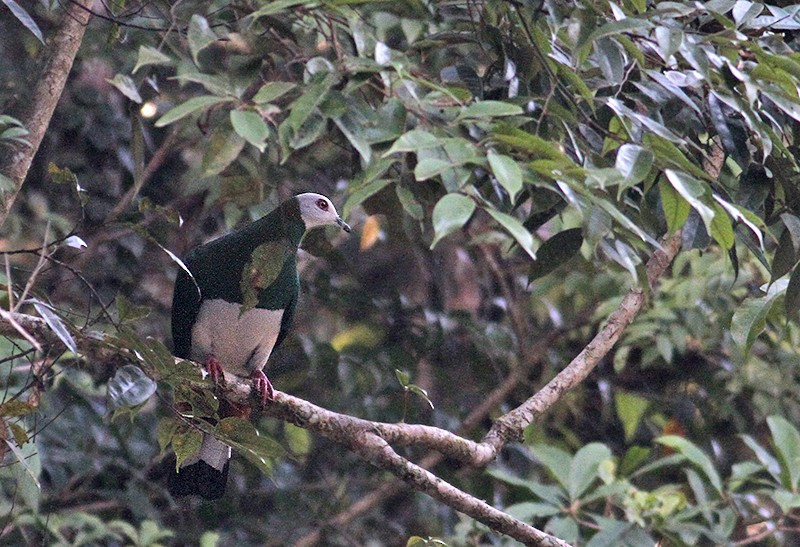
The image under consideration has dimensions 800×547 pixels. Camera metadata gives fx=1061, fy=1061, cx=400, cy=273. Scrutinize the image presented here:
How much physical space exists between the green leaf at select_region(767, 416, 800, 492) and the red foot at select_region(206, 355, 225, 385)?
206cm

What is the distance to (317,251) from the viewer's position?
3279mm

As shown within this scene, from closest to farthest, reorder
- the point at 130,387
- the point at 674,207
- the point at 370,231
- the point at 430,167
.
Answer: the point at 130,387 < the point at 430,167 < the point at 674,207 < the point at 370,231

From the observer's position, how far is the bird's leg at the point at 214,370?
8.68 feet

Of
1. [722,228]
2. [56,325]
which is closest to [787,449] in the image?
[722,228]

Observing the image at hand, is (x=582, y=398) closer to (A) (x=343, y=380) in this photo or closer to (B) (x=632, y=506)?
(B) (x=632, y=506)

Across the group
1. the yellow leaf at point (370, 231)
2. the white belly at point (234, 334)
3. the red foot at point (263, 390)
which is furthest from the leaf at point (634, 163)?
the yellow leaf at point (370, 231)

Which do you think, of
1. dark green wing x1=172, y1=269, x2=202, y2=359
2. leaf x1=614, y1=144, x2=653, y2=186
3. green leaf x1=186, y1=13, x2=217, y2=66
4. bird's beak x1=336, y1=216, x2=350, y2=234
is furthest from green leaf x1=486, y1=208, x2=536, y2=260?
dark green wing x1=172, y1=269, x2=202, y2=359

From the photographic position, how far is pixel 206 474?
2.98 metres

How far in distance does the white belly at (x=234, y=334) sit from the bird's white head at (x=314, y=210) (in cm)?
30

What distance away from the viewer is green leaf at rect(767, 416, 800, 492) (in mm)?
3857

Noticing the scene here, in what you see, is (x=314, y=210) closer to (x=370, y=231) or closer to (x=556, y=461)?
(x=370, y=231)

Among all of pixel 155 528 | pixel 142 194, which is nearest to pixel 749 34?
pixel 155 528

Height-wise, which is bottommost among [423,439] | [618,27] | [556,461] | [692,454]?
[556,461]

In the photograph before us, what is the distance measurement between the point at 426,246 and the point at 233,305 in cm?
141
